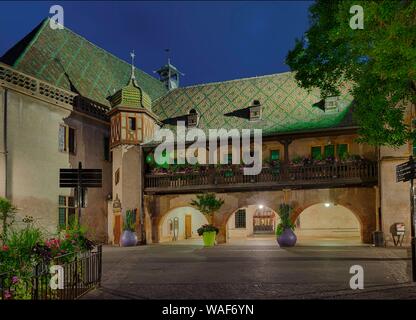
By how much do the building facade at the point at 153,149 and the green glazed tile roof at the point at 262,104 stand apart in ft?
0.31

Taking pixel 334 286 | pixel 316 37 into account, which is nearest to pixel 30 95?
pixel 316 37

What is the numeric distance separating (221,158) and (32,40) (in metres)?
12.3

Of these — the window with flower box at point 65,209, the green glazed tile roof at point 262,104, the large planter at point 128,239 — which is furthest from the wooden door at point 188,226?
the window with flower box at point 65,209

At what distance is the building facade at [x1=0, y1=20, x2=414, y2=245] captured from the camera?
2073 cm

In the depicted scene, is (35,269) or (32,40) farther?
(32,40)

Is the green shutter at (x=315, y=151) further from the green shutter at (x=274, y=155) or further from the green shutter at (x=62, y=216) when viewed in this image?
the green shutter at (x=62, y=216)

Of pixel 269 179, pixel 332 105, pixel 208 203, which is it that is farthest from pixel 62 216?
pixel 332 105

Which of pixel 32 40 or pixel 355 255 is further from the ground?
pixel 32 40

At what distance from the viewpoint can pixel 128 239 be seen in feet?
77.6

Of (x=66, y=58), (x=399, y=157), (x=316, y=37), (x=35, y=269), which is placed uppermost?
(x=66, y=58)

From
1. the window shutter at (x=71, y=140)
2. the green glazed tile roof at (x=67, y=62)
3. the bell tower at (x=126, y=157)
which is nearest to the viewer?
the green glazed tile roof at (x=67, y=62)

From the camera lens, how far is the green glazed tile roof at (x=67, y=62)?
23750mm
